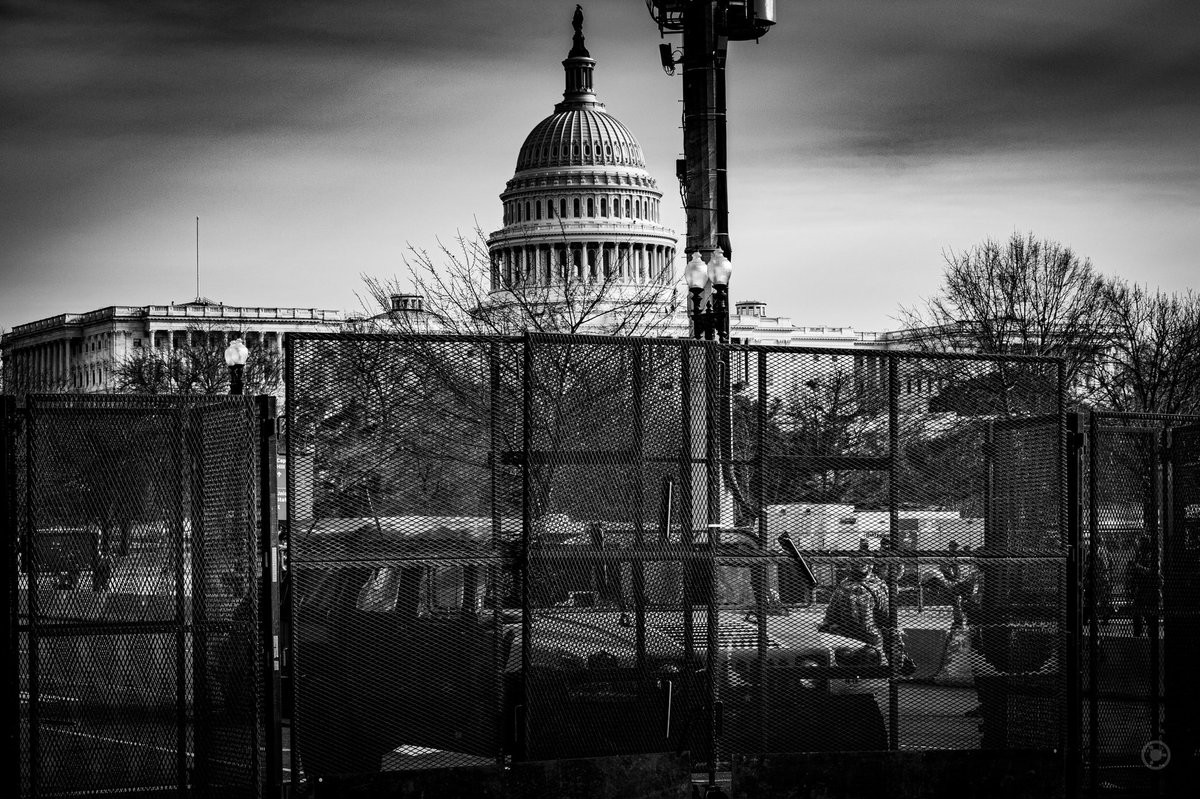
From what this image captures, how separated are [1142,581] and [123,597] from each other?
6.23 m

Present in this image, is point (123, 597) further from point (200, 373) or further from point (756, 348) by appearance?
point (200, 373)

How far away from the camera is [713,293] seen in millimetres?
17938

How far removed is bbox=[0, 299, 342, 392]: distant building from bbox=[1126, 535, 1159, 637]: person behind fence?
114m

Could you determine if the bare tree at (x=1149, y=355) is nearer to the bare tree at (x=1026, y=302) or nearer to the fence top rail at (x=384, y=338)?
the bare tree at (x=1026, y=302)

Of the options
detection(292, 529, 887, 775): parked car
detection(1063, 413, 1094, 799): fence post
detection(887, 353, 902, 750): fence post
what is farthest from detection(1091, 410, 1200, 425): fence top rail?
detection(292, 529, 887, 775): parked car

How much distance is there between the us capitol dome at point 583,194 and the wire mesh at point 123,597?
123707mm

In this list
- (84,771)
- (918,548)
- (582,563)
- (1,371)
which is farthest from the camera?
(1,371)

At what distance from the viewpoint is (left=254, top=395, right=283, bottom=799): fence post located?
28.6 ft

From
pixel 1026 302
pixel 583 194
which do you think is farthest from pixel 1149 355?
pixel 583 194

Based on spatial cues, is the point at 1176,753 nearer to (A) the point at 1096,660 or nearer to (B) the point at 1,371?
(A) the point at 1096,660

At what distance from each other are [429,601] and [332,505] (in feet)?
2.87

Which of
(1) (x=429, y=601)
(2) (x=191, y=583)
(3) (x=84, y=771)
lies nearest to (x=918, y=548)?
(1) (x=429, y=601)

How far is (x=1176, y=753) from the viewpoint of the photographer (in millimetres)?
10258

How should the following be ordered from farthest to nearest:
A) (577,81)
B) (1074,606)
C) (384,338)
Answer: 1. (577,81)
2. (1074,606)
3. (384,338)
